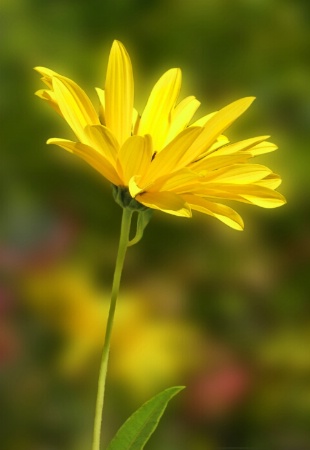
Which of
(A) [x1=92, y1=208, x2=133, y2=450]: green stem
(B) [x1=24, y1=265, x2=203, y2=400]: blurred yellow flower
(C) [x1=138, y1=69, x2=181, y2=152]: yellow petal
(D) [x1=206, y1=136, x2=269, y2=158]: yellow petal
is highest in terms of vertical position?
(C) [x1=138, y1=69, x2=181, y2=152]: yellow petal

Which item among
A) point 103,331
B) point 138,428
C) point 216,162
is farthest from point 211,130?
point 103,331

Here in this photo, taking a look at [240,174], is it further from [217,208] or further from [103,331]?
[103,331]

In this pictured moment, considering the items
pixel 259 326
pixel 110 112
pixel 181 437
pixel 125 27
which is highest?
pixel 125 27

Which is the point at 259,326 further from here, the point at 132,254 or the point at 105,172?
the point at 105,172

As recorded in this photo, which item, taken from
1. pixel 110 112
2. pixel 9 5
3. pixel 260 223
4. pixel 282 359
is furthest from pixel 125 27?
pixel 110 112

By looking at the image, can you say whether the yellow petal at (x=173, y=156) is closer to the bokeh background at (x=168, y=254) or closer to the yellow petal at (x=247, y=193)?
the yellow petal at (x=247, y=193)

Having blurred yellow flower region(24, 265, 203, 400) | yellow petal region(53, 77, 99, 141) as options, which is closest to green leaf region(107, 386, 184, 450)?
yellow petal region(53, 77, 99, 141)

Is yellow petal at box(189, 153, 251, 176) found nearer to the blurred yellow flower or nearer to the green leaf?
the green leaf
